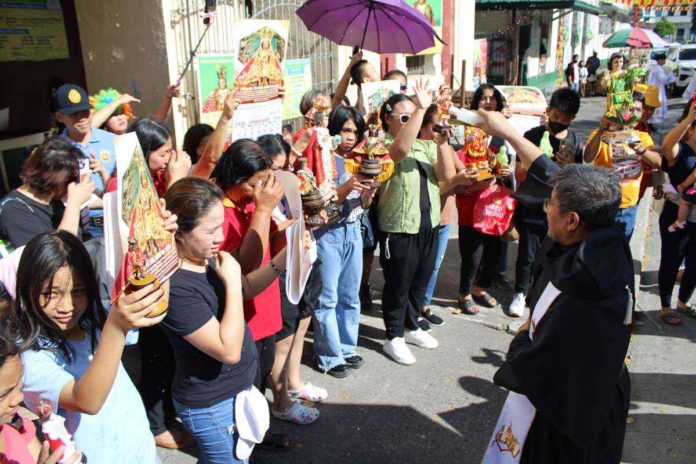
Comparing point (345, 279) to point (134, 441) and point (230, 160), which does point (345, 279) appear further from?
point (134, 441)

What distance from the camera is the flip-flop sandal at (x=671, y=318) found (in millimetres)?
4820

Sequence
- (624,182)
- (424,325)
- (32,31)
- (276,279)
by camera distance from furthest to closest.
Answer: (32,31), (424,325), (624,182), (276,279)

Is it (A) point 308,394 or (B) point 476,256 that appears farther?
(B) point 476,256

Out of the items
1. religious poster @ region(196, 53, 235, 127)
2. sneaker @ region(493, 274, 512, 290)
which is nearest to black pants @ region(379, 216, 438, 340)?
sneaker @ region(493, 274, 512, 290)

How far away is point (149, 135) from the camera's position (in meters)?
3.29

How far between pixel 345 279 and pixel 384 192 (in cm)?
70

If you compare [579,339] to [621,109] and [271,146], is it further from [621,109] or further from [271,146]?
[621,109]

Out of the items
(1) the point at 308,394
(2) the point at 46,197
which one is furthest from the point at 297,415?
(2) the point at 46,197

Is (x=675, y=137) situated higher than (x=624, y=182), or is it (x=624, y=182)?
(x=675, y=137)

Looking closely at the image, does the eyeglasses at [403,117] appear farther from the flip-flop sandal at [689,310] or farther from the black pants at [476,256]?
the flip-flop sandal at [689,310]

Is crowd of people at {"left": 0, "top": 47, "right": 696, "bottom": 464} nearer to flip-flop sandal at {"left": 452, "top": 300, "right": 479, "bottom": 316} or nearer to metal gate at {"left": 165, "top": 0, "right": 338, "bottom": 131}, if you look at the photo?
flip-flop sandal at {"left": 452, "top": 300, "right": 479, "bottom": 316}

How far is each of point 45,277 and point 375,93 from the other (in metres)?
3.87

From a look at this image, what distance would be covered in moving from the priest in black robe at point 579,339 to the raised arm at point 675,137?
2637 mm

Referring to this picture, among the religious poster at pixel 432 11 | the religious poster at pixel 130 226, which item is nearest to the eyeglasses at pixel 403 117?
the religious poster at pixel 130 226
